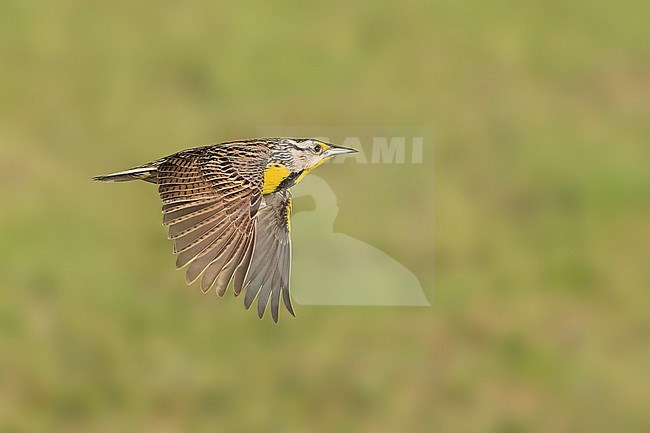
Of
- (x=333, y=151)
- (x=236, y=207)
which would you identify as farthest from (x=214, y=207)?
(x=333, y=151)

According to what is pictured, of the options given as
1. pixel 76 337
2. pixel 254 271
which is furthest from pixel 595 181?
pixel 254 271

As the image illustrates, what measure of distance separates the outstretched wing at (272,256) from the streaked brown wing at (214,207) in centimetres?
13

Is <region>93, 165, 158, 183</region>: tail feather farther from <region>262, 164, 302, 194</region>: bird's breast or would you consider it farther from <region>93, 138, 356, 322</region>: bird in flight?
<region>262, 164, 302, 194</region>: bird's breast

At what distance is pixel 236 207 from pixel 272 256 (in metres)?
0.30

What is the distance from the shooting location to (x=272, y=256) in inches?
87.4

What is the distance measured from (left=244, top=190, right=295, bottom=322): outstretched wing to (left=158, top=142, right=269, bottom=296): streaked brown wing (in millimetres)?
127

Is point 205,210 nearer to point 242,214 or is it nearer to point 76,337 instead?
point 242,214

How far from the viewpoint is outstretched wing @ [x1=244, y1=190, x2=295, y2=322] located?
219cm

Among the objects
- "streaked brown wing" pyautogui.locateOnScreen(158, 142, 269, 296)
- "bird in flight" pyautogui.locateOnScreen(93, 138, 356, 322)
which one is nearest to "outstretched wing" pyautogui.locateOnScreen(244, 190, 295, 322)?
"bird in flight" pyautogui.locateOnScreen(93, 138, 356, 322)

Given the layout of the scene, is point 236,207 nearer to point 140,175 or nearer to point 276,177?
point 276,177

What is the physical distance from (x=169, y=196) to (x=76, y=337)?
2632 mm

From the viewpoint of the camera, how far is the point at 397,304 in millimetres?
4473

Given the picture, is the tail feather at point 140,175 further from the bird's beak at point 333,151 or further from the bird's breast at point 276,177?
the bird's beak at point 333,151

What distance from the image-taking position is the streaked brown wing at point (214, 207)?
71.3 inches
